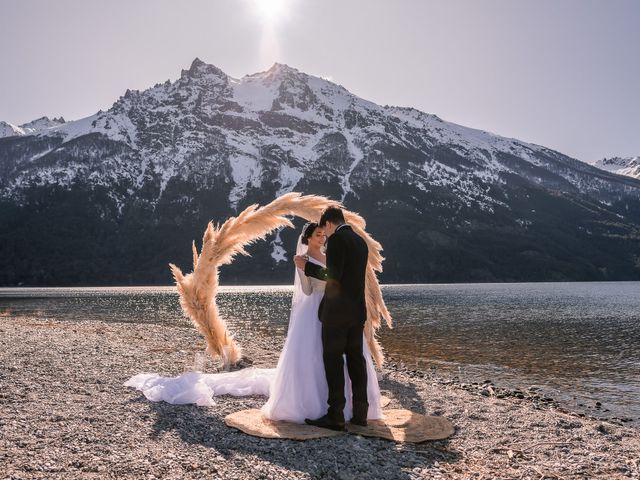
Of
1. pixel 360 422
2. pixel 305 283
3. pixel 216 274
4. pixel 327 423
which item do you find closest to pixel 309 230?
pixel 305 283

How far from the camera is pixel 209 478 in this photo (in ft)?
23.3

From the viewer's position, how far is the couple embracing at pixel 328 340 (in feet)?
30.8

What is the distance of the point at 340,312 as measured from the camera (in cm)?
939

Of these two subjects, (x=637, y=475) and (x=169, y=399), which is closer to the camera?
(x=637, y=475)

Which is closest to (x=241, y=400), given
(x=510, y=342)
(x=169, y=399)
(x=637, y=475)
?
(x=169, y=399)

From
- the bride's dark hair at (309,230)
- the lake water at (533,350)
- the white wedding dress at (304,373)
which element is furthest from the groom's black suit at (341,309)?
the lake water at (533,350)

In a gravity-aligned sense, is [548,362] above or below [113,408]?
below

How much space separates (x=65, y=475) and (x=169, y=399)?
16.1 feet

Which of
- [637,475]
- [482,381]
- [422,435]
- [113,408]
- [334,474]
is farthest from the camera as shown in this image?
[482,381]

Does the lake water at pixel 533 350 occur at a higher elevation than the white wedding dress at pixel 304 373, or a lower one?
lower

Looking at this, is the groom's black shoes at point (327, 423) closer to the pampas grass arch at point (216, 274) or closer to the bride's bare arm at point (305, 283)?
the bride's bare arm at point (305, 283)

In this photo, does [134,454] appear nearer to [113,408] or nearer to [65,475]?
[65,475]

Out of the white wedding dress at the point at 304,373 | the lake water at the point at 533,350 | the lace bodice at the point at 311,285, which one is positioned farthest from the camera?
the lake water at the point at 533,350

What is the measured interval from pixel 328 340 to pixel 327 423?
1553mm
